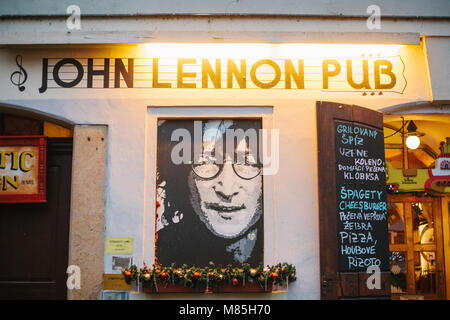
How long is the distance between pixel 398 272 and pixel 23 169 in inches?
248

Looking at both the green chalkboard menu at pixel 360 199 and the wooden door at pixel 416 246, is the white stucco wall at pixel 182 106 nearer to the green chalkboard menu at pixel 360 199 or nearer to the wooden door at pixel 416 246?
the green chalkboard menu at pixel 360 199

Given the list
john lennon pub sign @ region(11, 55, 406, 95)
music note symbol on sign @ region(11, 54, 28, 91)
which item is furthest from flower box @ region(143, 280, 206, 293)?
music note symbol on sign @ region(11, 54, 28, 91)

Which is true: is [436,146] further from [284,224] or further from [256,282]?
[256,282]

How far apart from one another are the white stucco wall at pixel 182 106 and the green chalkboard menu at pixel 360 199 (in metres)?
0.33

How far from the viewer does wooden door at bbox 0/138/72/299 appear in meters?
5.18

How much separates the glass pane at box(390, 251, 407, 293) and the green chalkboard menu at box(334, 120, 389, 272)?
2990mm

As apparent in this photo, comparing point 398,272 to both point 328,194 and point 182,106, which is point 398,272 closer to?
point 328,194

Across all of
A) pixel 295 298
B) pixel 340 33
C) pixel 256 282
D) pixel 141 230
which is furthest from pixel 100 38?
pixel 295 298

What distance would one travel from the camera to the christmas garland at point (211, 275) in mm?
4738

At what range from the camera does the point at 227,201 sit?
16.7ft

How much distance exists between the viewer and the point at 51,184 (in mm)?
5344
